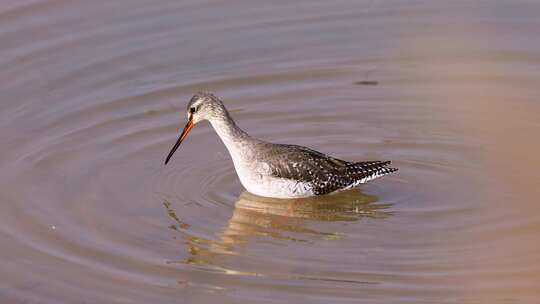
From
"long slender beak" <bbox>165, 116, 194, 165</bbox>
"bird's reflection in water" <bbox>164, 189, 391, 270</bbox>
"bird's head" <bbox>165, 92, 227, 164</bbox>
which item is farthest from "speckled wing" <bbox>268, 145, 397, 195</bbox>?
"long slender beak" <bbox>165, 116, 194, 165</bbox>

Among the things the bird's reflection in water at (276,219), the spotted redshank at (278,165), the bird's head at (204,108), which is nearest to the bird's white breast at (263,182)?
the spotted redshank at (278,165)

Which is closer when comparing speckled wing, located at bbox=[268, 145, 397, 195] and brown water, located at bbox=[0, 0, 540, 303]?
brown water, located at bbox=[0, 0, 540, 303]

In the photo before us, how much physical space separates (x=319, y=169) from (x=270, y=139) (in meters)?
1.52

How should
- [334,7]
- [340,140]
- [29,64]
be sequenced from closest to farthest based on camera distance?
[340,140] → [29,64] → [334,7]

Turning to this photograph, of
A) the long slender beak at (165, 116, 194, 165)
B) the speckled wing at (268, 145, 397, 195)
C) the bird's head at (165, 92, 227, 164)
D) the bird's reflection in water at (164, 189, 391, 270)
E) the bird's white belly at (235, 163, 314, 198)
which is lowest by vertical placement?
the bird's reflection in water at (164, 189, 391, 270)

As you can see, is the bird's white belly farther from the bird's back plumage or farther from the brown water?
the brown water

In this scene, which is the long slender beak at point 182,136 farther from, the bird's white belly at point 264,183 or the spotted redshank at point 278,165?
the bird's white belly at point 264,183

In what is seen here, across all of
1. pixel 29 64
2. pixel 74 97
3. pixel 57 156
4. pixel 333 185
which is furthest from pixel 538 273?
pixel 29 64

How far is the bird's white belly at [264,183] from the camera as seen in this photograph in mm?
13898

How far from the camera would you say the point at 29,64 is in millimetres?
17000

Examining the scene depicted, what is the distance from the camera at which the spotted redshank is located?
13953 mm

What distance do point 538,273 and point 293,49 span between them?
23.0 feet

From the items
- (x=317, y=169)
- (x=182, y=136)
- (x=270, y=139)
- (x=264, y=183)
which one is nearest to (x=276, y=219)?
(x=264, y=183)

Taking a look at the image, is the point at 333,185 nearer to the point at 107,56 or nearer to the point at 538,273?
the point at 538,273
